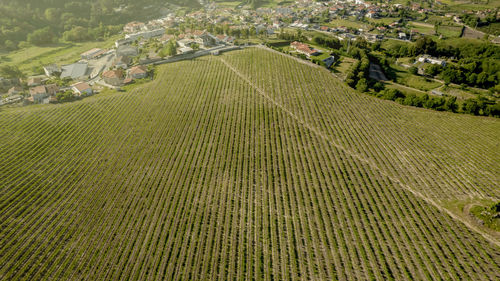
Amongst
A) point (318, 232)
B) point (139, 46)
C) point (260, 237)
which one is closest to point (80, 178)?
point (260, 237)

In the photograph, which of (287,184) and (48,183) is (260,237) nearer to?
(287,184)

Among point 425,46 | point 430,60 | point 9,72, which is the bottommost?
point 430,60

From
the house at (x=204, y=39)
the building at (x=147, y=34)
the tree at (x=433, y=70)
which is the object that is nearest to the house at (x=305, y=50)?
the house at (x=204, y=39)

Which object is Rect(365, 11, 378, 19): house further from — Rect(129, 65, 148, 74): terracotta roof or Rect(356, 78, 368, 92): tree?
Rect(129, 65, 148, 74): terracotta roof

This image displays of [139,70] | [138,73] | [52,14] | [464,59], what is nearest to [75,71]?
[139,70]

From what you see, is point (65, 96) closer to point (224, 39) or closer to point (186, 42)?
point (186, 42)

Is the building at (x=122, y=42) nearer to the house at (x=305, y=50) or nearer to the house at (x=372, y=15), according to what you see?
the house at (x=305, y=50)

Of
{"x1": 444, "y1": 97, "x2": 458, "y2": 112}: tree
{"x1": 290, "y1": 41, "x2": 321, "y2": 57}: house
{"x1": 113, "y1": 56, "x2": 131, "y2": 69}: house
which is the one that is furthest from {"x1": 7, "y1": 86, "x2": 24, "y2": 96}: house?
{"x1": 444, "y1": 97, "x2": 458, "y2": 112}: tree
